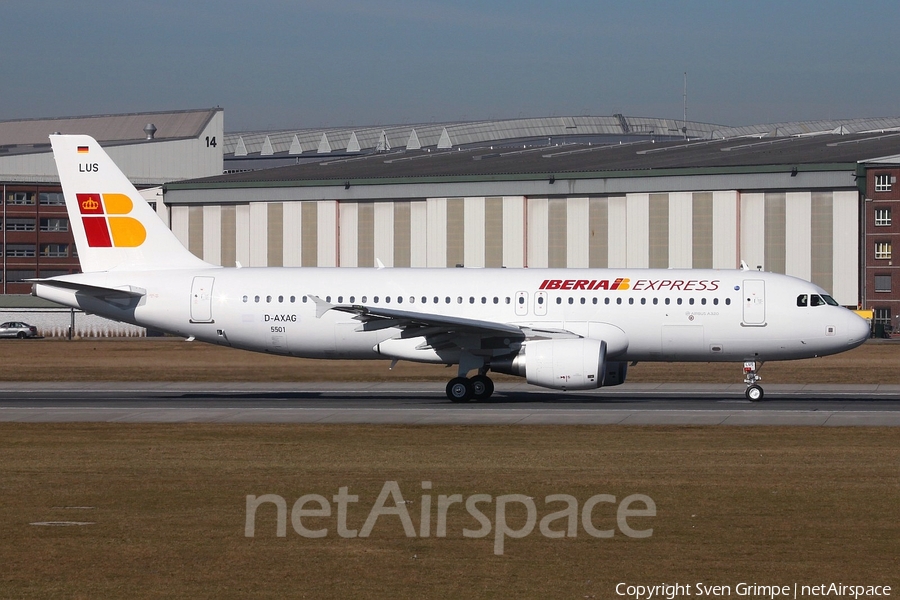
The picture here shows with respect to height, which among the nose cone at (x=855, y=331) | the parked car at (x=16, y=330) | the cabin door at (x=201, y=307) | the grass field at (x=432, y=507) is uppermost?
the cabin door at (x=201, y=307)

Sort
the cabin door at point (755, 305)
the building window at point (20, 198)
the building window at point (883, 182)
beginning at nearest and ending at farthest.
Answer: the cabin door at point (755, 305), the building window at point (883, 182), the building window at point (20, 198)

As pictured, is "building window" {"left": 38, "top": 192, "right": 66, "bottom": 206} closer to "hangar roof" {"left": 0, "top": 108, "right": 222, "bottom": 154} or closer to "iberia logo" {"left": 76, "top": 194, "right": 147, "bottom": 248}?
"hangar roof" {"left": 0, "top": 108, "right": 222, "bottom": 154}

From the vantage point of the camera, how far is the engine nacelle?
31.3m

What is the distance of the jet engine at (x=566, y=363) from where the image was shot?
103ft

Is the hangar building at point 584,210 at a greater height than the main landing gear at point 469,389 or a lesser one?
greater

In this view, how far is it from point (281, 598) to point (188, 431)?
1499cm

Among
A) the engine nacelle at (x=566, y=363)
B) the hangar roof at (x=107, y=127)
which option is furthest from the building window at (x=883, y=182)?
the hangar roof at (x=107, y=127)

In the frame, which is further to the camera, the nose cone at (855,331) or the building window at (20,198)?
the building window at (20,198)

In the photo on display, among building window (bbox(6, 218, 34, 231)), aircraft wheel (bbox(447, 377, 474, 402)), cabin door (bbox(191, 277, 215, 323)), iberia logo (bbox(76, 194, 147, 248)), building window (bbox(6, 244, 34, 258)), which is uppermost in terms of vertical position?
building window (bbox(6, 218, 34, 231))

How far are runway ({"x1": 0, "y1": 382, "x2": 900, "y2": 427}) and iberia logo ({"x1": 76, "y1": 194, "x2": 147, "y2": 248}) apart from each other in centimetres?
488

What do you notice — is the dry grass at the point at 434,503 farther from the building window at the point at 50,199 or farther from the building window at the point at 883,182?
the building window at the point at 50,199

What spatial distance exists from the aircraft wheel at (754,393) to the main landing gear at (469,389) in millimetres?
7560

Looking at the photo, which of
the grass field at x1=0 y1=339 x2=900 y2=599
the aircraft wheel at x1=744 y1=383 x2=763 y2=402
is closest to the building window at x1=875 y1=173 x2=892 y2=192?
the aircraft wheel at x1=744 y1=383 x2=763 y2=402

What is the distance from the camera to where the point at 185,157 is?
395 ft
